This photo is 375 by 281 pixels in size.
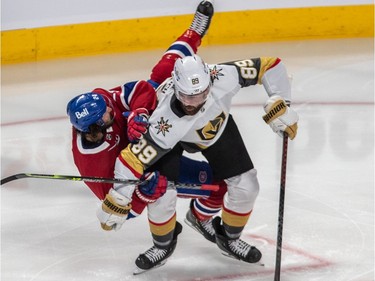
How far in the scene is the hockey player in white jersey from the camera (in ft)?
10.4

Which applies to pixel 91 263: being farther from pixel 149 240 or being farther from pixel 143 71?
pixel 143 71

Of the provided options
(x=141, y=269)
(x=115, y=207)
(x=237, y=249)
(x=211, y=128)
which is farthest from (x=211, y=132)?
(x=141, y=269)

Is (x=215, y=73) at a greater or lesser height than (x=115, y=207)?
greater

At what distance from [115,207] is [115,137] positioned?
0.31 metres

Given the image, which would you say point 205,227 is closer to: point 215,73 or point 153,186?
point 153,186

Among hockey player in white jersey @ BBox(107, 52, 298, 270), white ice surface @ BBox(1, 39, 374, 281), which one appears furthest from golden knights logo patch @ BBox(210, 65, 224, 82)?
white ice surface @ BBox(1, 39, 374, 281)

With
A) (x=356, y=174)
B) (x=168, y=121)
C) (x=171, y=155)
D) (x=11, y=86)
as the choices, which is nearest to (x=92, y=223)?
(x=171, y=155)

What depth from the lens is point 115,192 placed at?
325 cm

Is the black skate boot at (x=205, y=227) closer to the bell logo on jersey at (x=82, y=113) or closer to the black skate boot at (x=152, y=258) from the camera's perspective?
the black skate boot at (x=152, y=258)

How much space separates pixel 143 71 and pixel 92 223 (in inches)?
87.9

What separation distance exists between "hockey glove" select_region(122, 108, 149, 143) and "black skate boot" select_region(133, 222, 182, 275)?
59 cm

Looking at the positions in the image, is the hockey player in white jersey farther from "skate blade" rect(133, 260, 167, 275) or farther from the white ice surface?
the white ice surface

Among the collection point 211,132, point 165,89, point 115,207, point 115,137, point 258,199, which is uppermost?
point 165,89

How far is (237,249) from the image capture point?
11.9 feet
